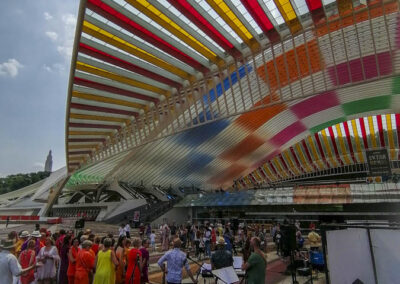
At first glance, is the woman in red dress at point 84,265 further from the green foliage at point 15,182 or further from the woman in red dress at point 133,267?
the green foliage at point 15,182

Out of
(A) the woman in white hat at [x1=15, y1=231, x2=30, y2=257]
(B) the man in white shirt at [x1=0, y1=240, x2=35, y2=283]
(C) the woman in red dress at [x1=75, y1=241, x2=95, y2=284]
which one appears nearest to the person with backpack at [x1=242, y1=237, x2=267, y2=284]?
(C) the woman in red dress at [x1=75, y1=241, x2=95, y2=284]

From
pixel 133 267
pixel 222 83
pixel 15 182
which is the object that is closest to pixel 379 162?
pixel 222 83

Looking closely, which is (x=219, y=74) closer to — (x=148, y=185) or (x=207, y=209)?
(x=207, y=209)

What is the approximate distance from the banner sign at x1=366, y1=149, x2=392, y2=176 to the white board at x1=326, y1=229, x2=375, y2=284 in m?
19.1

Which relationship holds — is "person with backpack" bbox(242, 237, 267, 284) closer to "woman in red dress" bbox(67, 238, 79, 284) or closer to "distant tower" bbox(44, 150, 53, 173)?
"woman in red dress" bbox(67, 238, 79, 284)

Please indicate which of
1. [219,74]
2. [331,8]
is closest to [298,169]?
[219,74]

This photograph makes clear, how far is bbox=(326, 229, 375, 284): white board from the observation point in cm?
422

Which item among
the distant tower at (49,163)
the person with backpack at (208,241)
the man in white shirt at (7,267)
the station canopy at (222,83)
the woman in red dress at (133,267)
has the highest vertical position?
the distant tower at (49,163)

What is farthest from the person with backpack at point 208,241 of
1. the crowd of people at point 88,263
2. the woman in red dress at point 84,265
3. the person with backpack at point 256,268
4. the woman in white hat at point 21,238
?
the person with backpack at point 256,268

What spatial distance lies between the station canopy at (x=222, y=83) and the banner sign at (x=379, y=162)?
5.33 m

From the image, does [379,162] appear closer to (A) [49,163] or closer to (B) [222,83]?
(B) [222,83]

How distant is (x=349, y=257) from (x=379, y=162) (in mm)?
19632

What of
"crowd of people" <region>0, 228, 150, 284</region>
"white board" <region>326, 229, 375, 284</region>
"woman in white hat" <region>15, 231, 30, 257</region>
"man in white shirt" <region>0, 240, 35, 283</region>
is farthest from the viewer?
"woman in white hat" <region>15, 231, 30, 257</region>

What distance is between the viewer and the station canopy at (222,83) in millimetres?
14680
